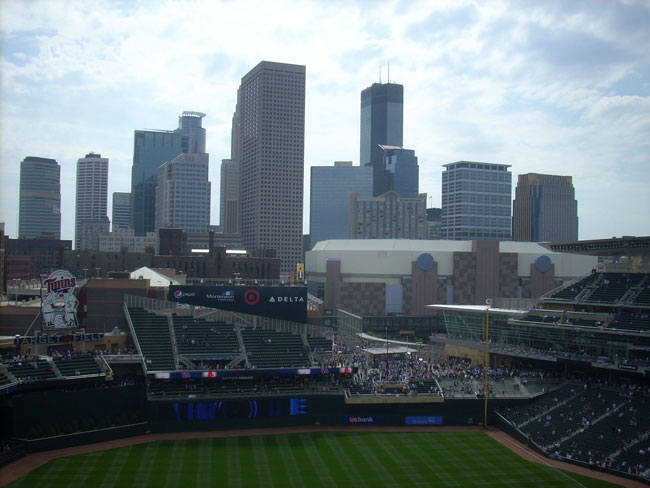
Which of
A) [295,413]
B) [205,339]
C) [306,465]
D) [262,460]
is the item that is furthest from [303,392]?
[306,465]

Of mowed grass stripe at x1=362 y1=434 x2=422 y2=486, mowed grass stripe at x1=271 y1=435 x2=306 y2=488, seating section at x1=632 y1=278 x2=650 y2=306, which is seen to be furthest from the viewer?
seating section at x1=632 y1=278 x2=650 y2=306

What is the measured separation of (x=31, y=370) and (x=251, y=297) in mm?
19996

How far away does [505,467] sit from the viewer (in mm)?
43531

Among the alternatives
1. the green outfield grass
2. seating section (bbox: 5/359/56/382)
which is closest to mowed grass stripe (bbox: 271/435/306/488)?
the green outfield grass

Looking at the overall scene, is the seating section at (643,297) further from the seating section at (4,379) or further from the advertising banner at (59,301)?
the seating section at (4,379)

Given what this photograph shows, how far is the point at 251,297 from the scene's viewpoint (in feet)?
199

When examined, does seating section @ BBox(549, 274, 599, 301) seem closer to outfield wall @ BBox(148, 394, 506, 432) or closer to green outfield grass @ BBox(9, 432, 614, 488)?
outfield wall @ BBox(148, 394, 506, 432)

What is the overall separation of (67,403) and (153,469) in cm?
1037

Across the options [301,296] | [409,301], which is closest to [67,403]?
[301,296]

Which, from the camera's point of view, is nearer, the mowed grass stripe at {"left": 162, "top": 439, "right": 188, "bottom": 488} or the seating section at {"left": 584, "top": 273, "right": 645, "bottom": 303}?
the mowed grass stripe at {"left": 162, "top": 439, "right": 188, "bottom": 488}

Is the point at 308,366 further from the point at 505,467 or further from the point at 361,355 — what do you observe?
the point at 505,467

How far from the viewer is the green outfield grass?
39.9 m

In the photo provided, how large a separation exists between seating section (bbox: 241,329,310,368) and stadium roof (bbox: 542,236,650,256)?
2942cm

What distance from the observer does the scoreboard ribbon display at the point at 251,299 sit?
59.9 metres
